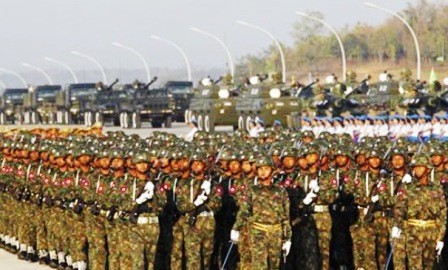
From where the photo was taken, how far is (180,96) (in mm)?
72125

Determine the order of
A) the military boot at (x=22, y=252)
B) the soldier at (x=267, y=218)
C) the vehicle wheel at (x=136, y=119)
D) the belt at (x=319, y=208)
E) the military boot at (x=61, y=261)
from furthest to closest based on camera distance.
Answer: the vehicle wheel at (x=136, y=119) → the military boot at (x=22, y=252) → the military boot at (x=61, y=261) → the belt at (x=319, y=208) → the soldier at (x=267, y=218)

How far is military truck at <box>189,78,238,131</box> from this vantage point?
195 ft

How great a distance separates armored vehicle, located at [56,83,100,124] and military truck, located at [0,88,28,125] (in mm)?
6724

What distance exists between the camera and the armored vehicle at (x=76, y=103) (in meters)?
72.8

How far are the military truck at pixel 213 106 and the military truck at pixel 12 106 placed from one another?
2355cm

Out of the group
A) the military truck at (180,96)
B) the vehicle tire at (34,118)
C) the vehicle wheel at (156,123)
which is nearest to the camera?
the vehicle wheel at (156,123)

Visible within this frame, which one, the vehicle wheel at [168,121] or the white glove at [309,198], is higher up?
the white glove at [309,198]

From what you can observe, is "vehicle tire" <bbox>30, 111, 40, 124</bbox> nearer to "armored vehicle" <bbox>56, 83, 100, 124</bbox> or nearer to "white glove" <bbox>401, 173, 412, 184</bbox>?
"armored vehicle" <bbox>56, 83, 100, 124</bbox>

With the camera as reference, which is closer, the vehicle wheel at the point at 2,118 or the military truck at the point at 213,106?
the military truck at the point at 213,106

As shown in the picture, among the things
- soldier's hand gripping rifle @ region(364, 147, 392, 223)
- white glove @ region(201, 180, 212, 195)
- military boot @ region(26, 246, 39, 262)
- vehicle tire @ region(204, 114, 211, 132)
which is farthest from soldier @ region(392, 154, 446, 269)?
vehicle tire @ region(204, 114, 211, 132)

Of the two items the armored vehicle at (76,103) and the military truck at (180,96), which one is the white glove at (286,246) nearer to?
the military truck at (180,96)

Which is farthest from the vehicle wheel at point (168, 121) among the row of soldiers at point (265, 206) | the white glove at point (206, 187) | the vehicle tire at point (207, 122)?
the white glove at point (206, 187)

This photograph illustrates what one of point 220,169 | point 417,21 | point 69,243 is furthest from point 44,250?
point 417,21

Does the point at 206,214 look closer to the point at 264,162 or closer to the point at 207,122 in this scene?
the point at 264,162
